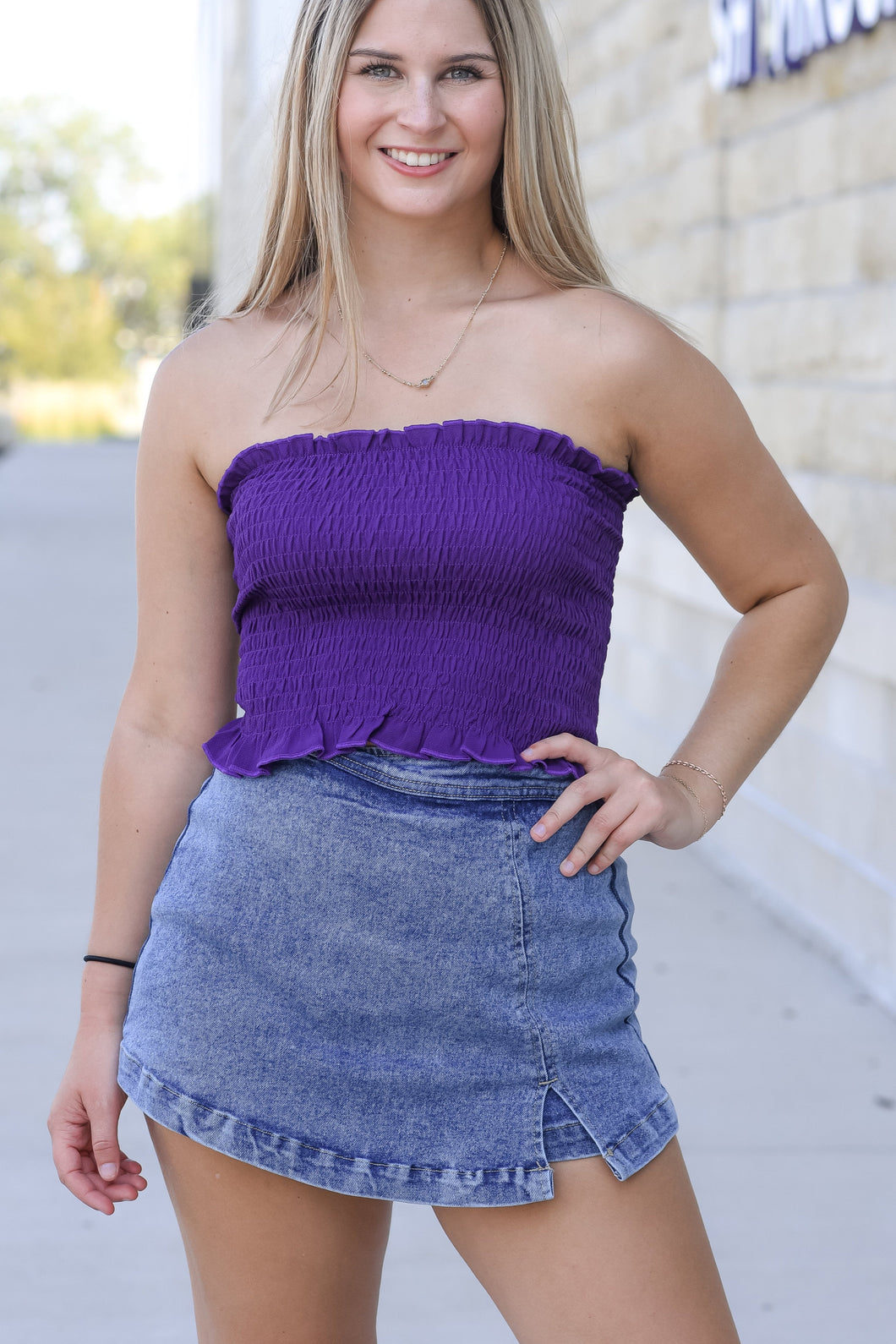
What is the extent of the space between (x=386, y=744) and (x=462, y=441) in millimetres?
308

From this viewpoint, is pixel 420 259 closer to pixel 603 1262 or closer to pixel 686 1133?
pixel 603 1262

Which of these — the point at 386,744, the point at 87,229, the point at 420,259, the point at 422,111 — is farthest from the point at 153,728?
the point at 87,229

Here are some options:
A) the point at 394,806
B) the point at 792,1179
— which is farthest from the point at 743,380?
the point at 394,806

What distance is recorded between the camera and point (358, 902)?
1496 millimetres

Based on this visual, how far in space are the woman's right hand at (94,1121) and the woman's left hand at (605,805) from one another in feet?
1.82

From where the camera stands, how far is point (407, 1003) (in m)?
1.48

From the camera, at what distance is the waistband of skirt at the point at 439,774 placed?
59.4 inches

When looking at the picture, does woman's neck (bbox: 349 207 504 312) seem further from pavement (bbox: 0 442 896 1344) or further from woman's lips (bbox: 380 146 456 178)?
pavement (bbox: 0 442 896 1344)

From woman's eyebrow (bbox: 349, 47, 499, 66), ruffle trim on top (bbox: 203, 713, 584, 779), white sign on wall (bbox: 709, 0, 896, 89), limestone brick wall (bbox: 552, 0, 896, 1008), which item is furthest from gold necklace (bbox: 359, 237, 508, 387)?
white sign on wall (bbox: 709, 0, 896, 89)

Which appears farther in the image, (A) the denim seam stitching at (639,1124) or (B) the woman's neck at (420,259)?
(B) the woman's neck at (420,259)

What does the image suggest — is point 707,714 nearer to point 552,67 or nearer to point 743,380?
point 552,67

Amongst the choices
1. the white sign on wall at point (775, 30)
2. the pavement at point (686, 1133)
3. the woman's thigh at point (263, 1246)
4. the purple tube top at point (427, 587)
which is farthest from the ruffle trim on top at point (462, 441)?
the white sign on wall at point (775, 30)

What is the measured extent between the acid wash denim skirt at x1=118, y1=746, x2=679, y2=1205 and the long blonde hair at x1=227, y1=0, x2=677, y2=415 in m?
0.45

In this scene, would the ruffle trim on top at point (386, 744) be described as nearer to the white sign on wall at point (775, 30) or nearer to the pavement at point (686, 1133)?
the pavement at point (686, 1133)
